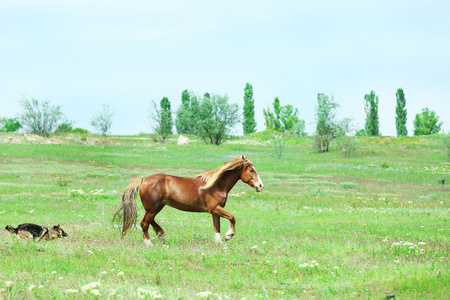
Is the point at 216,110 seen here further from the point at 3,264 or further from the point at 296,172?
the point at 3,264

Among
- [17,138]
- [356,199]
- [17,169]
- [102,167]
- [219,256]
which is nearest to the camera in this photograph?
[219,256]

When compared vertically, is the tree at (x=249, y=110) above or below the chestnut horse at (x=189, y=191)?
above

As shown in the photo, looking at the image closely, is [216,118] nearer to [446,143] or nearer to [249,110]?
[249,110]

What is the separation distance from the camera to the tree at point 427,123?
108250mm

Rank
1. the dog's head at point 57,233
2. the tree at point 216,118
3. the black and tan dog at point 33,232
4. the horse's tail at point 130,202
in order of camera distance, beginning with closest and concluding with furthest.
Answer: the horse's tail at point 130,202
the black and tan dog at point 33,232
the dog's head at point 57,233
the tree at point 216,118

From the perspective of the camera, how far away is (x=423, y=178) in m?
38.7

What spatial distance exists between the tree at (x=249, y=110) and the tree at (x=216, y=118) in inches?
1100

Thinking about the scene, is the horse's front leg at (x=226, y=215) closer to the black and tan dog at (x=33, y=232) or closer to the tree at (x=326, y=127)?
the black and tan dog at (x=33, y=232)

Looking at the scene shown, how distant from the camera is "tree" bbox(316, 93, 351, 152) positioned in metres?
71.7

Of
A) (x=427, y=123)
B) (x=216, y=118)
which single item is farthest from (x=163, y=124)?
(x=427, y=123)

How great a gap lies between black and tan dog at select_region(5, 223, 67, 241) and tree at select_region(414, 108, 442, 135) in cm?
10938

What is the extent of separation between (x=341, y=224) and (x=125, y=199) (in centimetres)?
916

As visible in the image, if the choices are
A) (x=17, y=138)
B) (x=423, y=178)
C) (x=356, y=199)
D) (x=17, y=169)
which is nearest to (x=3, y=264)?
(x=356, y=199)

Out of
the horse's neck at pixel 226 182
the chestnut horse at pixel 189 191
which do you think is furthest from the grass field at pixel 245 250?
the horse's neck at pixel 226 182
